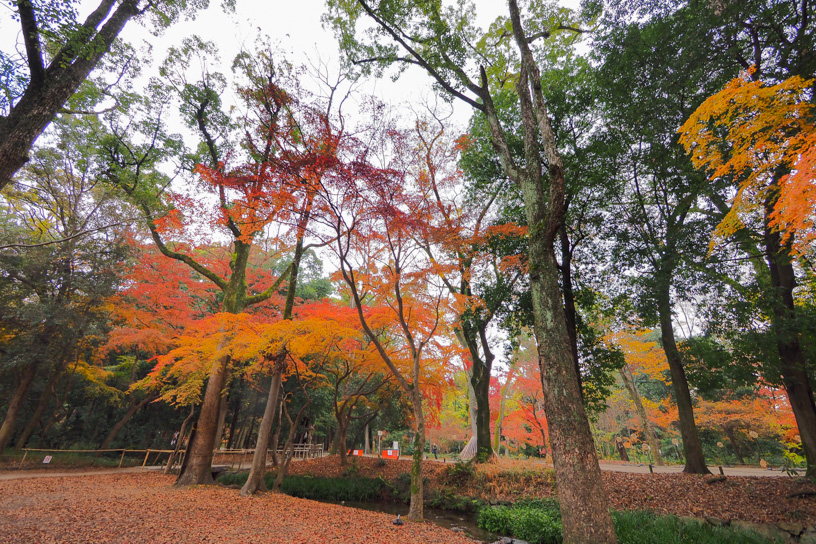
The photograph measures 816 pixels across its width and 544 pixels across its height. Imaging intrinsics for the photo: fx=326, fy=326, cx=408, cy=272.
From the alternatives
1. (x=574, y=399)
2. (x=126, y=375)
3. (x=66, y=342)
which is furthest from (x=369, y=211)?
(x=126, y=375)

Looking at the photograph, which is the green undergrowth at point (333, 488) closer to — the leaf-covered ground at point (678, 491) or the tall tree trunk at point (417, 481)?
the leaf-covered ground at point (678, 491)

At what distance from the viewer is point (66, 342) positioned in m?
11.8

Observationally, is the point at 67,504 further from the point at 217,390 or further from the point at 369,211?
the point at 369,211

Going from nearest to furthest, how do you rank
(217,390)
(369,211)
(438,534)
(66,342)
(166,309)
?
(438,534) → (369,211) → (217,390) → (66,342) → (166,309)

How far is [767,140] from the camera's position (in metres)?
5.67

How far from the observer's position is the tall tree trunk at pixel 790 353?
7.28 meters

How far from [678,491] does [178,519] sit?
10739 mm

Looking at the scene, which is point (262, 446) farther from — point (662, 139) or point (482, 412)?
point (662, 139)

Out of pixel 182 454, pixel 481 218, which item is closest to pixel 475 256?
pixel 481 218

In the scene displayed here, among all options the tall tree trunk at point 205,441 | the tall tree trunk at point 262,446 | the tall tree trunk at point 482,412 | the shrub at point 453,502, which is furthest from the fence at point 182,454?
the tall tree trunk at point 482,412

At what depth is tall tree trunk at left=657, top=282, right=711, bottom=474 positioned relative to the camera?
29.1 feet

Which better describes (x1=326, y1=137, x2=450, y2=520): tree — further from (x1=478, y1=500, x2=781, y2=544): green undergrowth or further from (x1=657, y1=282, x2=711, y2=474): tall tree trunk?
(x1=657, y1=282, x2=711, y2=474): tall tree trunk

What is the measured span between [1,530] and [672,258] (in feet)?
44.1

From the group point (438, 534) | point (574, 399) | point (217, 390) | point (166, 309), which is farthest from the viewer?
point (166, 309)
